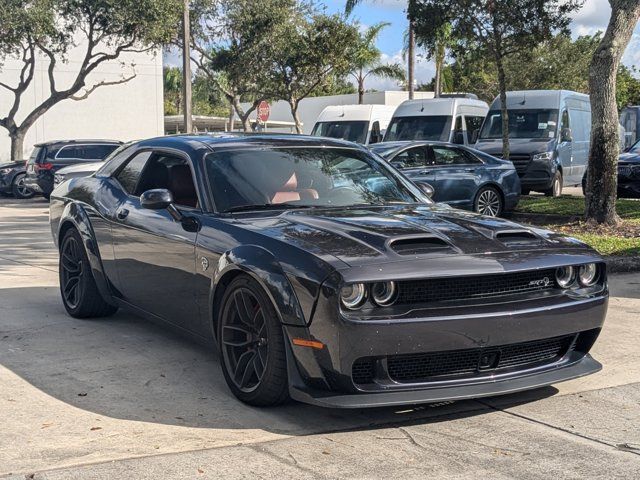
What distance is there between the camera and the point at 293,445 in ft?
14.4

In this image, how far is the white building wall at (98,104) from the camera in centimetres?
3413

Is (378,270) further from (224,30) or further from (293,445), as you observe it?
(224,30)

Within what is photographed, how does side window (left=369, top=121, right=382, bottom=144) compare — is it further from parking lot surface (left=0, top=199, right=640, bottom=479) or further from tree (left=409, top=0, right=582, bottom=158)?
parking lot surface (left=0, top=199, right=640, bottom=479)

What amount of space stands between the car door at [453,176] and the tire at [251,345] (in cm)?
942

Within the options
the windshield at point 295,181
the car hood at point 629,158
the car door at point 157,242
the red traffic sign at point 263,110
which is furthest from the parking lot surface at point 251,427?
the red traffic sign at point 263,110

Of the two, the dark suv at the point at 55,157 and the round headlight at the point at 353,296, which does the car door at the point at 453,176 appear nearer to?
the round headlight at the point at 353,296

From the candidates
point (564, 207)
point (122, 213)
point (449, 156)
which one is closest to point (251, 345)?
point (122, 213)

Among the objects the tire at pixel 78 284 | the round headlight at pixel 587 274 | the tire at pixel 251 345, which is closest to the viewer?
the tire at pixel 251 345

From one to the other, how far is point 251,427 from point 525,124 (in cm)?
1701

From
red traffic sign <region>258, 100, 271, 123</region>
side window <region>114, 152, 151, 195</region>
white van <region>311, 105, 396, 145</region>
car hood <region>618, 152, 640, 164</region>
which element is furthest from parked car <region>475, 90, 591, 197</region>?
side window <region>114, 152, 151, 195</region>

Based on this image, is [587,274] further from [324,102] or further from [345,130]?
[324,102]

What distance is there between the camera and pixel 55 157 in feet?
74.1

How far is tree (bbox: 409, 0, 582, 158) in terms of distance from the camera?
1820cm

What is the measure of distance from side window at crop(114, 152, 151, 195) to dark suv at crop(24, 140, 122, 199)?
15.6 m
